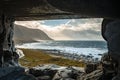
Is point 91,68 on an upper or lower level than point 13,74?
lower

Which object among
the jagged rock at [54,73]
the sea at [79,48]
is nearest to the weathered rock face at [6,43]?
the jagged rock at [54,73]

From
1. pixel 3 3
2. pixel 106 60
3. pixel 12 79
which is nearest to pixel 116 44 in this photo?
pixel 12 79

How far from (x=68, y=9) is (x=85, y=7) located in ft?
1.29

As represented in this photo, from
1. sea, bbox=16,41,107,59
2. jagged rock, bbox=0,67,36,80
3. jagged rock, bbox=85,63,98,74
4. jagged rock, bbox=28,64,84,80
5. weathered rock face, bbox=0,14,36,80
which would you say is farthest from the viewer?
sea, bbox=16,41,107,59

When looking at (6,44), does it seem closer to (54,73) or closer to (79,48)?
(54,73)

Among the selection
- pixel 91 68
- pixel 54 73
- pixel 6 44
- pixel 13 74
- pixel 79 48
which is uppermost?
pixel 6 44

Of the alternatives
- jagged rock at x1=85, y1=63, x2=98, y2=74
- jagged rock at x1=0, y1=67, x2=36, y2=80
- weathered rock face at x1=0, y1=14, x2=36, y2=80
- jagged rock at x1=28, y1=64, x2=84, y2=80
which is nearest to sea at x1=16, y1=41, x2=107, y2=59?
jagged rock at x1=28, y1=64, x2=84, y2=80

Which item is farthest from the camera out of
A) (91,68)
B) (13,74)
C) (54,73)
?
(54,73)

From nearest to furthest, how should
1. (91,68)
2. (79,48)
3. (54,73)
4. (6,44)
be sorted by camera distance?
(91,68), (6,44), (54,73), (79,48)

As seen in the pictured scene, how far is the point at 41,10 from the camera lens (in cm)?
1350

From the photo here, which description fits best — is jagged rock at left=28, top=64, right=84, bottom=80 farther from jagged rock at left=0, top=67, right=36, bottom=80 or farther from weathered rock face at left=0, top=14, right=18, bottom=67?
jagged rock at left=0, top=67, right=36, bottom=80

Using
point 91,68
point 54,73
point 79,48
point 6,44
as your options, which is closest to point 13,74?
point 6,44

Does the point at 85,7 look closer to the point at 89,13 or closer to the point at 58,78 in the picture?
the point at 89,13

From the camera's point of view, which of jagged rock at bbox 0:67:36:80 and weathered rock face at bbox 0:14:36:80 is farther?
weathered rock face at bbox 0:14:36:80
